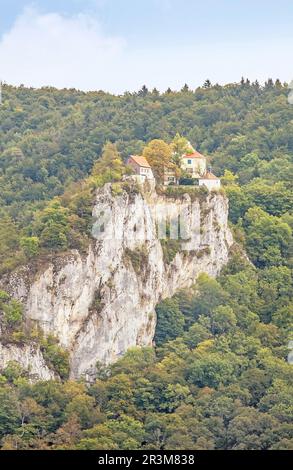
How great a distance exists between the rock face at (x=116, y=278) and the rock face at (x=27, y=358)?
1585 mm

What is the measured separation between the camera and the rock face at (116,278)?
70312 millimetres

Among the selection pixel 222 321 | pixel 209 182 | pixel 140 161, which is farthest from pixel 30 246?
pixel 209 182

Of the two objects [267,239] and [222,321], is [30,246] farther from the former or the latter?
[267,239]

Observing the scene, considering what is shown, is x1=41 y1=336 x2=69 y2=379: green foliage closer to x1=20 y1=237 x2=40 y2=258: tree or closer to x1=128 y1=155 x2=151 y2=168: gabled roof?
x1=20 y1=237 x2=40 y2=258: tree

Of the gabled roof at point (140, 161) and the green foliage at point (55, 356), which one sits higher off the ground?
the gabled roof at point (140, 161)

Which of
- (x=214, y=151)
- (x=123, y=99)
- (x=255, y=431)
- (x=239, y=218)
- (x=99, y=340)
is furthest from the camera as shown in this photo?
(x=123, y=99)

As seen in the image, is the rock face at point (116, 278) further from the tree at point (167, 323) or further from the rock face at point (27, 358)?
the rock face at point (27, 358)

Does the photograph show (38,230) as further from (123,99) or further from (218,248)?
(123,99)

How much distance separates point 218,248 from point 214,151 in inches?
923

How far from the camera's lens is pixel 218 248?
78.3m

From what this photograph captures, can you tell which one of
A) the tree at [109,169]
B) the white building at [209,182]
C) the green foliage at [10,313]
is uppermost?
the tree at [109,169]

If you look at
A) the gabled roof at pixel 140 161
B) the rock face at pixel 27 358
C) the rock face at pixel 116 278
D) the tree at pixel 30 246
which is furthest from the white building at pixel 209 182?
the rock face at pixel 27 358

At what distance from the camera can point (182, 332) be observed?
7494 cm

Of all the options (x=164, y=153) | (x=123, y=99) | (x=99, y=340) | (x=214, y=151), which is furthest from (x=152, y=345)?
(x=123, y=99)
